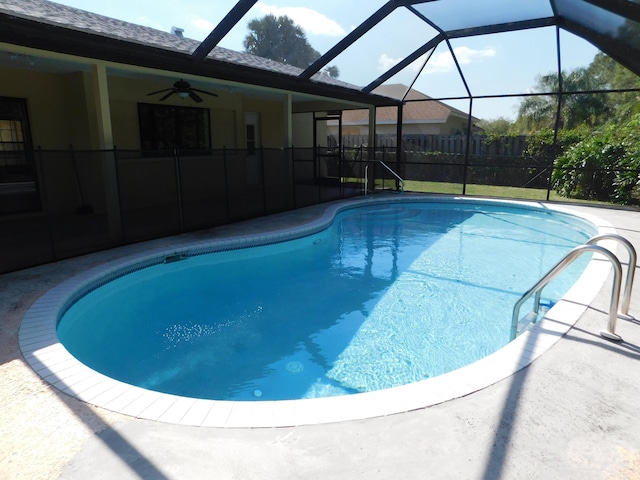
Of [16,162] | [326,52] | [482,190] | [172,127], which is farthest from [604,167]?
[16,162]

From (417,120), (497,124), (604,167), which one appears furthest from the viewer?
(497,124)

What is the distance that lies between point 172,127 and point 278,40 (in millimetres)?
29992

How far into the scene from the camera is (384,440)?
7.36 ft

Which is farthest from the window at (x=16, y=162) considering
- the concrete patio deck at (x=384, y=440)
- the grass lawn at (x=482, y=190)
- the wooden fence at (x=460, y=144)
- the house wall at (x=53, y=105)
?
the wooden fence at (x=460, y=144)

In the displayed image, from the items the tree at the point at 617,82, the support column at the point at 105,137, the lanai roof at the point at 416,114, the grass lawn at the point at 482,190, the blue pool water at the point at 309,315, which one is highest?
the tree at the point at 617,82

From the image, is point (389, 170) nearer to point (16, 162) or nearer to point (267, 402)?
point (16, 162)

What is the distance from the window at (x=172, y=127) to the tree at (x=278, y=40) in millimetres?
27889

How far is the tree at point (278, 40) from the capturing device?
3641 centimetres

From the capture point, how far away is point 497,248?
820 centimetres

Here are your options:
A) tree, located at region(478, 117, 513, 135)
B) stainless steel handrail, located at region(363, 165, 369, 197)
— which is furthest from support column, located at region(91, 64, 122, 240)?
tree, located at region(478, 117, 513, 135)

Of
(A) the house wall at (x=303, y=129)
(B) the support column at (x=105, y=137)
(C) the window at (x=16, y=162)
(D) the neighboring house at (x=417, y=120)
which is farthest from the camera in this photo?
(D) the neighboring house at (x=417, y=120)

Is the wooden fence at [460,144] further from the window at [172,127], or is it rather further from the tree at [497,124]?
the tree at [497,124]

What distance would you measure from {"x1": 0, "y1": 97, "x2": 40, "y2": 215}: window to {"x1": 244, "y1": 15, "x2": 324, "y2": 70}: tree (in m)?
31.1

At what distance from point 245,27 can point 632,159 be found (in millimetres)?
34246
